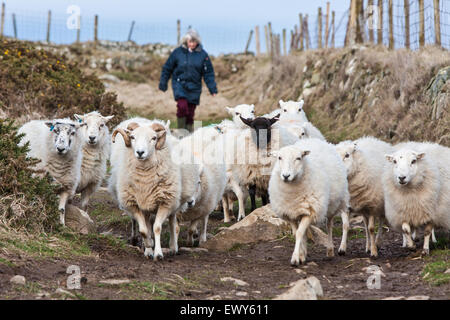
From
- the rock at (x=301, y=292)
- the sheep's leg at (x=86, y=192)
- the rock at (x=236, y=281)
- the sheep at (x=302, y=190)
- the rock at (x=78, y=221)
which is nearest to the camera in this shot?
the rock at (x=301, y=292)

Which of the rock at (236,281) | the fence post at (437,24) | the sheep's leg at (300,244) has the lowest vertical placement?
the rock at (236,281)

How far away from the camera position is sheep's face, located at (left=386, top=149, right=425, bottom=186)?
8359 millimetres

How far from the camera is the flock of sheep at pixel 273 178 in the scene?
8383 mm

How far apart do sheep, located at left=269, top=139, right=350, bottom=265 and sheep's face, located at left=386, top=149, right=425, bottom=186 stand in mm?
743

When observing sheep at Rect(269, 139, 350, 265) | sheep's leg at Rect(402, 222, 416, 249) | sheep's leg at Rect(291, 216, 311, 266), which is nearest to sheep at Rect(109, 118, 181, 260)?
sheep at Rect(269, 139, 350, 265)

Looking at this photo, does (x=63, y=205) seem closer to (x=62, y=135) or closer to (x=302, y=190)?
(x=62, y=135)

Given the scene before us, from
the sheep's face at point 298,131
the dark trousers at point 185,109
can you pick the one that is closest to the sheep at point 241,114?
the dark trousers at point 185,109

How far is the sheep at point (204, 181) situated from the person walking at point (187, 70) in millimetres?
2795

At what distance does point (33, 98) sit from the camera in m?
16.9

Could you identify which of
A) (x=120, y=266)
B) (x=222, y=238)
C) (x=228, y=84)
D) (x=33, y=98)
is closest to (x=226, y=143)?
(x=222, y=238)

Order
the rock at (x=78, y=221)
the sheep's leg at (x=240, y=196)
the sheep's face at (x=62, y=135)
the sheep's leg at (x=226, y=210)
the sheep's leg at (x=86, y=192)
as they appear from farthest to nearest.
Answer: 1. the sheep's leg at (x=226, y=210)
2. the sheep's leg at (x=240, y=196)
3. the sheep's leg at (x=86, y=192)
4. the sheep's face at (x=62, y=135)
5. the rock at (x=78, y=221)

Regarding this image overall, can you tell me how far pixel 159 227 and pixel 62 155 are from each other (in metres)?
2.19

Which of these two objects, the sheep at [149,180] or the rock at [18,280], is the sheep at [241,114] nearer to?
the sheep at [149,180]
